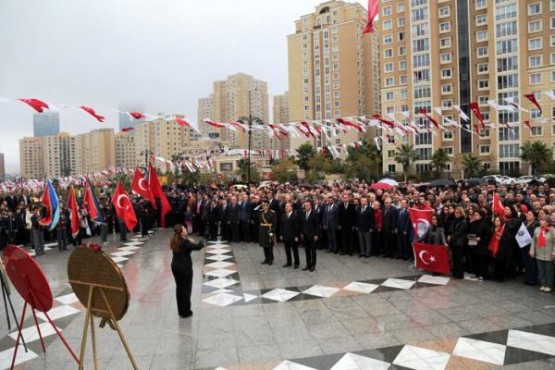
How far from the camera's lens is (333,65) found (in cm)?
9356

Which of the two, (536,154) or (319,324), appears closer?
(319,324)

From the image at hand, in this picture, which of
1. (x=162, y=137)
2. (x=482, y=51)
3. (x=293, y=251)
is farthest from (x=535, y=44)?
(x=162, y=137)

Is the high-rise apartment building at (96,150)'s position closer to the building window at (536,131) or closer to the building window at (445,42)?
the building window at (445,42)

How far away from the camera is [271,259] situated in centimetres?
1131

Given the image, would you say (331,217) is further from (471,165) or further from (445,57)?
(445,57)

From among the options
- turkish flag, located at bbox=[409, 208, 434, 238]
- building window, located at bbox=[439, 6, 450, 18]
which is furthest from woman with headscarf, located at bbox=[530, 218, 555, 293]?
building window, located at bbox=[439, 6, 450, 18]

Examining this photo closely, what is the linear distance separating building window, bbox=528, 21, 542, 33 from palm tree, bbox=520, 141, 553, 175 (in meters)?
14.4

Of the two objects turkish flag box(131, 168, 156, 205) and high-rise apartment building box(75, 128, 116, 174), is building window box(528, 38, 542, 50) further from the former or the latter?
high-rise apartment building box(75, 128, 116, 174)

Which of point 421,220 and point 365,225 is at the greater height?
point 421,220

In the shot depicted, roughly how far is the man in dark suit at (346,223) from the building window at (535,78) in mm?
52989

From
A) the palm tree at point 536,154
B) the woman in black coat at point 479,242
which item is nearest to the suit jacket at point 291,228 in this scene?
the woman in black coat at point 479,242

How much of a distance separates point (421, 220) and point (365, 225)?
1.90 m

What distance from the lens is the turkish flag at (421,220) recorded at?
10.0 meters

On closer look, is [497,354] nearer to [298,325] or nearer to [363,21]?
[298,325]
